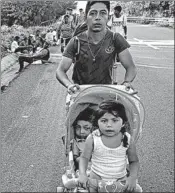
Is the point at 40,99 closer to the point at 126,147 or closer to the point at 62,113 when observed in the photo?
the point at 62,113

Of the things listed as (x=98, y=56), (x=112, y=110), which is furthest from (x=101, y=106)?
(x=98, y=56)

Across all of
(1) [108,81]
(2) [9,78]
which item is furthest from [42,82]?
(1) [108,81]

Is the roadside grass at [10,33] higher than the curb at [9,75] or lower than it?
higher

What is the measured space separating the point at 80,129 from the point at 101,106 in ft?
2.00

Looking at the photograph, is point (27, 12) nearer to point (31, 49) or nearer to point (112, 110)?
point (31, 49)

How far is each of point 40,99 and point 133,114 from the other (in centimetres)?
524

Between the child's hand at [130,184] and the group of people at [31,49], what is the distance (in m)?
8.52

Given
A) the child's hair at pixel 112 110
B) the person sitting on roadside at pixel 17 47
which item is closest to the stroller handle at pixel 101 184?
the child's hair at pixel 112 110

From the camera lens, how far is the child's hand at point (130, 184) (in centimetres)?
282

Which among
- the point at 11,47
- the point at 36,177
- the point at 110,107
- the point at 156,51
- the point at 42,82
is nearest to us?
the point at 110,107

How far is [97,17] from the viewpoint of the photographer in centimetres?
343

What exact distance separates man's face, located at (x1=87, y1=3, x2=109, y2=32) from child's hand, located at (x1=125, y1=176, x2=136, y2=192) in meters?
1.27

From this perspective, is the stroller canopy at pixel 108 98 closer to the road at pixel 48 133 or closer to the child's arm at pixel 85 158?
the child's arm at pixel 85 158

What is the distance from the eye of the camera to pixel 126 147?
115 inches
